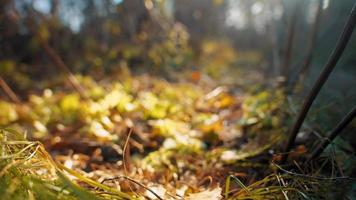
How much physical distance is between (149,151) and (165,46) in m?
2.92

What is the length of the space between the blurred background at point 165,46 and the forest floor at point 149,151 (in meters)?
0.39

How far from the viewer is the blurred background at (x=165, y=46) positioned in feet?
7.09

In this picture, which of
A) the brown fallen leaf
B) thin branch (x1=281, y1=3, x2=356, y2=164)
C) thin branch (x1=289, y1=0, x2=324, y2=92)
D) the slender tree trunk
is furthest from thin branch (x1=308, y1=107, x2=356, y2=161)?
the slender tree trunk

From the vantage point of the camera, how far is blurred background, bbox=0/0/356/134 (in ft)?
7.09

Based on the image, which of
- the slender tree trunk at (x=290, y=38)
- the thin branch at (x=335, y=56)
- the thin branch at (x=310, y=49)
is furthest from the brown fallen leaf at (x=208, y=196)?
the slender tree trunk at (x=290, y=38)

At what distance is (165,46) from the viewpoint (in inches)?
187

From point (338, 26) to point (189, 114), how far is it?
52.7 inches

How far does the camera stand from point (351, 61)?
5.83ft

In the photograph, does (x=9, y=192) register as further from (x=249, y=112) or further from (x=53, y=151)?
(x=249, y=112)

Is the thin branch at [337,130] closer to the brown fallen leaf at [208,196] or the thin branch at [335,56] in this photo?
the thin branch at [335,56]

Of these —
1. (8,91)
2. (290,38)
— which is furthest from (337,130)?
(8,91)

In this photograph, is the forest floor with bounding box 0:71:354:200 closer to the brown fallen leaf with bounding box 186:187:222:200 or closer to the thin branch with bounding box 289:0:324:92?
the brown fallen leaf with bounding box 186:187:222:200

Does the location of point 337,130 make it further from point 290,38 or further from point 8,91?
point 8,91

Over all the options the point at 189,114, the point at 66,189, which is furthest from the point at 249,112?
the point at 66,189
